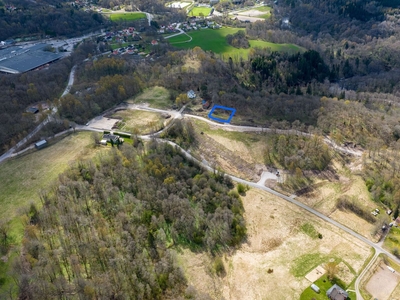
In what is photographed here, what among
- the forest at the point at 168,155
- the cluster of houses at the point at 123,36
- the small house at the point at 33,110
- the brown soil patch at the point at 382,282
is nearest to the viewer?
the brown soil patch at the point at 382,282

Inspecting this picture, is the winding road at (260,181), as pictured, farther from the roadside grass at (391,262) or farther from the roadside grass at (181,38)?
the roadside grass at (181,38)

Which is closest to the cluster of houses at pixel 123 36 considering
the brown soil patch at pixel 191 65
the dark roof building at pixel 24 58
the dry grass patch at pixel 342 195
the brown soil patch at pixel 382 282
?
the dark roof building at pixel 24 58

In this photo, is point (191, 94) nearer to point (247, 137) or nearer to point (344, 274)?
point (247, 137)

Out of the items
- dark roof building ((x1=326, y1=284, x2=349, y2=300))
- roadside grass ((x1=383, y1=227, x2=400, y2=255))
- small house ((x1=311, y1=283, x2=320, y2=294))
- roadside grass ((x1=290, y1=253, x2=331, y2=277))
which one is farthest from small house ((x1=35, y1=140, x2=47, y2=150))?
roadside grass ((x1=383, y1=227, x2=400, y2=255))

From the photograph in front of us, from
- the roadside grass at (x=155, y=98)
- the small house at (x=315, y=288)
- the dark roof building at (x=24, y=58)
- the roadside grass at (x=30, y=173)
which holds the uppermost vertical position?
the dark roof building at (x=24, y=58)

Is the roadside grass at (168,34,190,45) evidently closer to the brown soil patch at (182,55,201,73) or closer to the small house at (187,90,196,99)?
the brown soil patch at (182,55,201,73)
